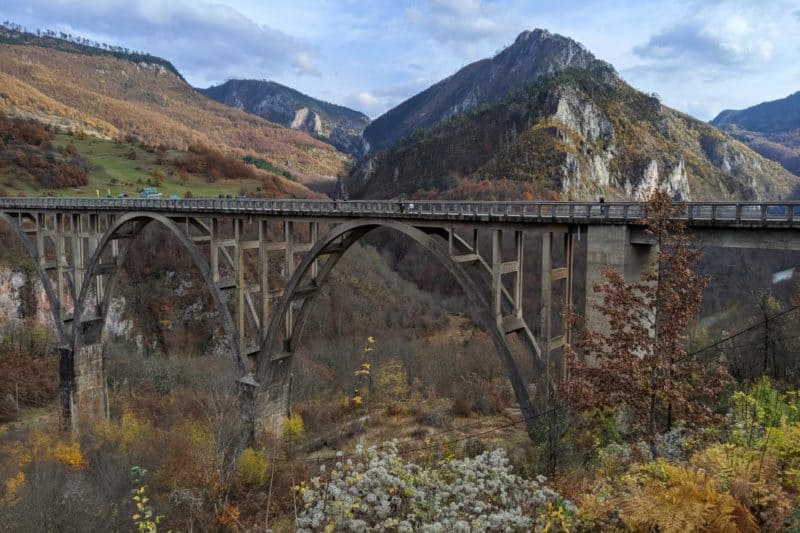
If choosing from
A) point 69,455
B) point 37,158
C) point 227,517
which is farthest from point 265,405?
point 37,158

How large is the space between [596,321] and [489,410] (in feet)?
58.3

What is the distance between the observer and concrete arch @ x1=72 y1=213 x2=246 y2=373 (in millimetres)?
27578

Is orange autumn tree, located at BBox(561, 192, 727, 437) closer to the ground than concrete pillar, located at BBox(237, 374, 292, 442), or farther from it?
farther from it

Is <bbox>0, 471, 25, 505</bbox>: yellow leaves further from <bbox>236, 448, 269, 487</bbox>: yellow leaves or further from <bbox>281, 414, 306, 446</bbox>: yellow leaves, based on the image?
<bbox>281, 414, 306, 446</bbox>: yellow leaves

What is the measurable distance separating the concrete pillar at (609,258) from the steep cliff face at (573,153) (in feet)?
242

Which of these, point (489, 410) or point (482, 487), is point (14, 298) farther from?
point (482, 487)

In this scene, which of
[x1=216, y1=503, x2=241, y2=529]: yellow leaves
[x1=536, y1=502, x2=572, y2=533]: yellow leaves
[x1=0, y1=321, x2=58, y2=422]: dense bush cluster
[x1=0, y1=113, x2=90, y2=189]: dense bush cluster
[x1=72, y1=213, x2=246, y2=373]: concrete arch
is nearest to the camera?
[x1=536, y1=502, x2=572, y2=533]: yellow leaves

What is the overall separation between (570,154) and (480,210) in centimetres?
8373

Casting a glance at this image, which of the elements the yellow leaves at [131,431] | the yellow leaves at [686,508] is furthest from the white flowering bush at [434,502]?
the yellow leaves at [131,431]

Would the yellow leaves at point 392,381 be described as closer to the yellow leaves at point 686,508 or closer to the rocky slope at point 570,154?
the yellow leaves at point 686,508

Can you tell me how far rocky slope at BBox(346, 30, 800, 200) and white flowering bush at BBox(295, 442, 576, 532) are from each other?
79.7 metres

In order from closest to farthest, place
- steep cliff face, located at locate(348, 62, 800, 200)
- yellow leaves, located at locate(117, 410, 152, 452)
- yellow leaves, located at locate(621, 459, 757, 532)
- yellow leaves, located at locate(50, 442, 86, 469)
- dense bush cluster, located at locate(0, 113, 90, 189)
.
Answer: yellow leaves, located at locate(621, 459, 757, 532)
yellow leaves, located at locate(50, 442, 86, 469)
yellow leaves, located at locate(117, 410, 152, 452)
dense bush cluster, located at locate(0, 113, 90, 189)
steep cliff face, located at locate(348, 62, 800, 200)

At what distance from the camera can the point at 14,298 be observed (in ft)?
173

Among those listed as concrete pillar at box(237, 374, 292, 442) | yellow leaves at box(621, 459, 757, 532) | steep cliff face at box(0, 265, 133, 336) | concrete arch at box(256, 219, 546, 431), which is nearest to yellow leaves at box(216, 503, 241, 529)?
concrete arch at box(256, 219, 546, 431)
